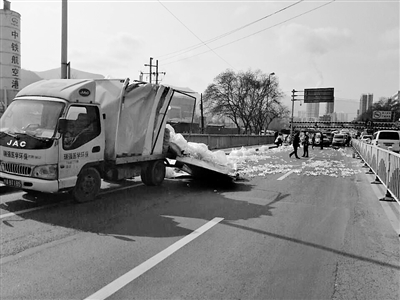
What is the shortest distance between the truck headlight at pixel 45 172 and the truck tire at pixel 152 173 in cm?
333

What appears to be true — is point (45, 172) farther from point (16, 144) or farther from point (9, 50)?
point (9, 50)

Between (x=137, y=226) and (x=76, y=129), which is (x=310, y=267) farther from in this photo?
(x=76, y=129)

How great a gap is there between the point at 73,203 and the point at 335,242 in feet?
17.6

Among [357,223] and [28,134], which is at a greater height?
[28,134]

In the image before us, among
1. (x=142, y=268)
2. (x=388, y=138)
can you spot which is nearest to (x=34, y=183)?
(x=142, y=268)

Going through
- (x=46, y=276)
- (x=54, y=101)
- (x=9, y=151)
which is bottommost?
(x=46, y=276)

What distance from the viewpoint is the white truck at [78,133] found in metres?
6.69

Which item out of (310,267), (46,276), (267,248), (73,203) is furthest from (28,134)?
(310,267)

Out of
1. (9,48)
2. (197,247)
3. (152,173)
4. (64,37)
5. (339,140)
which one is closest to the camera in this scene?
(197,247)

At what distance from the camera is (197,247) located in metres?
5.00

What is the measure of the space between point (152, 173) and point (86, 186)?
2615 mm

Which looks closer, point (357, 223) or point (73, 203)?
point (357, 223)

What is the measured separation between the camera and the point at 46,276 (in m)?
3.89

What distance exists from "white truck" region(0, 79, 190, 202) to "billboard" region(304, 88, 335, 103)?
50.0m
